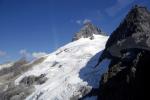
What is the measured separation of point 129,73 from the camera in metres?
42.2

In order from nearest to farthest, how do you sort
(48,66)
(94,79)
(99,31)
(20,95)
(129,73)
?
(129,73), (94,79), (20,95), (48,66), (99,31)

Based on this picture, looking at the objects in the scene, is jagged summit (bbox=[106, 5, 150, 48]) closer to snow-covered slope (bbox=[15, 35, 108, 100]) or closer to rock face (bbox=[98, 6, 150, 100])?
rock face (bbox=[98, 6, 150, 100])

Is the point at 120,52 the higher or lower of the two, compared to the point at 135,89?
higher

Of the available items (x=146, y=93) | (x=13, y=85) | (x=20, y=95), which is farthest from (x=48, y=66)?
(x=146, y=93)

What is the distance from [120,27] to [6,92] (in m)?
34.4

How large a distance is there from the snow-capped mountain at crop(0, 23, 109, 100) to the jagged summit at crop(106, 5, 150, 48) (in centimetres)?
712

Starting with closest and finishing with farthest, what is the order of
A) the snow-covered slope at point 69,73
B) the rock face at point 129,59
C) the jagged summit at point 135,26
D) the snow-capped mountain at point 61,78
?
the rock face at point 129,59
the jagged summit at point 135,26
the snow-covered slope at point 69,73
the snow-capped mountain at point 61,78

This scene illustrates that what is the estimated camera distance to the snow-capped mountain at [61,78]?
66000 mm

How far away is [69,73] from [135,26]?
68.9 ft

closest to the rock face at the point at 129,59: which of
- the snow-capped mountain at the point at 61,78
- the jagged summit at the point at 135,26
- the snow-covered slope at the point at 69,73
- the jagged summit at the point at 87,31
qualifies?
the jagged summit at the point at 135,26

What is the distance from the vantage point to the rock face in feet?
126

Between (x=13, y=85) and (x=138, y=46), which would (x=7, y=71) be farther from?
(x=138, y=46)

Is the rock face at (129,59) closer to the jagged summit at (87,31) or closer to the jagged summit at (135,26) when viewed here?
the jagged summit at (135,26)

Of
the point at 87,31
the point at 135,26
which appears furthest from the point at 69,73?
the point at 87,31
